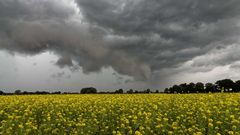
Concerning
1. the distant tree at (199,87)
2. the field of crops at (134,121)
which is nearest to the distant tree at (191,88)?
the distant tree at (199,87)

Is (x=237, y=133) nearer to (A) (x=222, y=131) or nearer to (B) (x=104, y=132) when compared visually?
(A) (x=222, y=131)

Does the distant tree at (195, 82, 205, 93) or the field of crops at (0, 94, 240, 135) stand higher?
the distant tree at (195, 82, 205, 93)

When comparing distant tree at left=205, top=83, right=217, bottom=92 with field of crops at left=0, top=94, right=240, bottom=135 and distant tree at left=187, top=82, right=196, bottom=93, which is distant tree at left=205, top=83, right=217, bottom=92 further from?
field of crops at left=0, top=94, right=240, bottom=135

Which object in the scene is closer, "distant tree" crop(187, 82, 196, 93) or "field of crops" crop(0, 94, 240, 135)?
"field of crops" crop(0, 94, 240, 135)

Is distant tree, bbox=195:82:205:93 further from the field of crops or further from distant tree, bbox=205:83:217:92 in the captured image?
the field of crops

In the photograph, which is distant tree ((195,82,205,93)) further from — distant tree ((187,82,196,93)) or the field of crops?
the field of crops

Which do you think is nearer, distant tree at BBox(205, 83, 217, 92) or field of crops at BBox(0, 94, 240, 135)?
field of crops at BBox(0, 94, 240, 135)

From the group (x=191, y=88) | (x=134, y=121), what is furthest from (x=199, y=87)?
(x=134, y=121)

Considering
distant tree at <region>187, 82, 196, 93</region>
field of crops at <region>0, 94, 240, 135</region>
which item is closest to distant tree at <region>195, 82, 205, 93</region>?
distant tree at <region>187, 82, 196, 93</region>

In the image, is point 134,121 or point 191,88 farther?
point 191,88

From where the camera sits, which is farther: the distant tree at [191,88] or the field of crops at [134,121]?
the distant tree at [191,88]

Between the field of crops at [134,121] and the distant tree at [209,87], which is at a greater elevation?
the distant tree at [209,87]

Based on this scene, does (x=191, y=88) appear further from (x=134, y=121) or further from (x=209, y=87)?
(x=134, y=121)

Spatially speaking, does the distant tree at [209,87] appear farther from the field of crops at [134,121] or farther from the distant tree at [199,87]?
the field of crops at [134,121]
